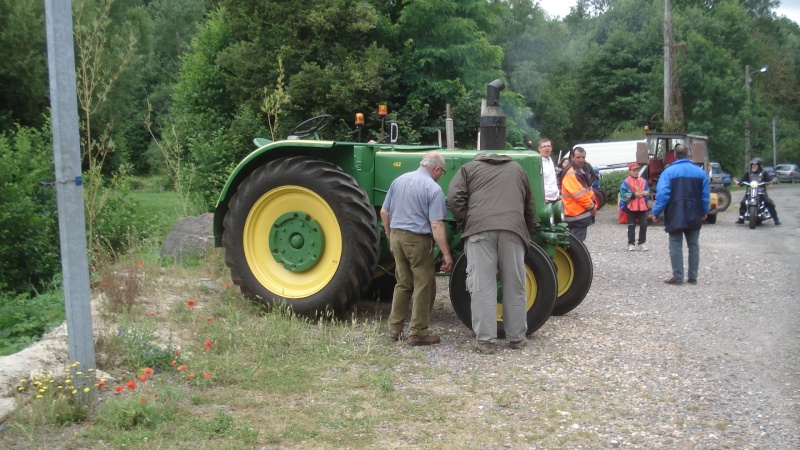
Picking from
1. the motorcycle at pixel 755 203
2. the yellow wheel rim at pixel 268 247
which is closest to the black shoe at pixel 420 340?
the yellow wheel rim at pixel 268 247

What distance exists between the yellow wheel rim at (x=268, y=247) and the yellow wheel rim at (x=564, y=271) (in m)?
2.44

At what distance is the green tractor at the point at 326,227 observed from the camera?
302 inches

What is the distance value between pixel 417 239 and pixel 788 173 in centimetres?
6124

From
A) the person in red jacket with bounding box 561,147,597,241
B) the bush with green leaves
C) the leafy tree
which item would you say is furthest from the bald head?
the leafy tree

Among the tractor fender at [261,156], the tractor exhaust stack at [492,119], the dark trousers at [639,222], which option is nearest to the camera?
the tractor fender at [261,156]

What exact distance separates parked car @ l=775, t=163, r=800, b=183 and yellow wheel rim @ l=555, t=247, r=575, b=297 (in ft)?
191

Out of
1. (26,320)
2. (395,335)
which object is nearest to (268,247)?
(395,335)

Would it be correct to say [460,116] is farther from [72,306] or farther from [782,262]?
[72,306]

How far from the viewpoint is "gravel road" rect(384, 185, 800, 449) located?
17.2ft

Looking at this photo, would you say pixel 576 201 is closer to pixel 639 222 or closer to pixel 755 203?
pixel 639 222

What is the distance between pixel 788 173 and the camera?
61.8 metres

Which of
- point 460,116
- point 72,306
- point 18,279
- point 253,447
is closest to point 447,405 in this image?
point 253,447

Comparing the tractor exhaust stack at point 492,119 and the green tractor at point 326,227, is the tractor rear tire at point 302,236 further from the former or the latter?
the tractor exhaust stack at point 492,119

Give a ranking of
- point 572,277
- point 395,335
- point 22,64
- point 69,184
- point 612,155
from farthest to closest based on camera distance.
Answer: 1. point 612,155
2. point 22,64
3. point 572,277
4. point 395,335
5. point 69,184
